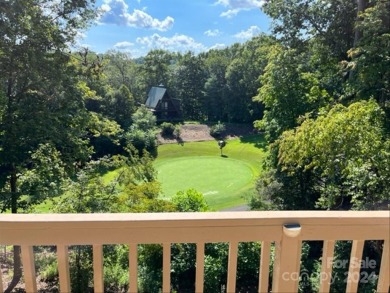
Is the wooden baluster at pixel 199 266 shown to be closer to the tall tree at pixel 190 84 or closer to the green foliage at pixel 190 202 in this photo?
the green foliage at pixel 190 202

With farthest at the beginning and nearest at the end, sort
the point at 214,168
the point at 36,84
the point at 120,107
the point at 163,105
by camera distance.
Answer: the point at 163,105 < the point at 120,107 < the point at 214,168 < the point at 36,84

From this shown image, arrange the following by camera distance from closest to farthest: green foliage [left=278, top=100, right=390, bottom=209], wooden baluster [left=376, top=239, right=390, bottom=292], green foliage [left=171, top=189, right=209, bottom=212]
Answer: wooden baluster [left=376, top=239, right=390, bottom=292] → green foliage [left=278, top=100, right=390, bottom=209] → green foliage [left=171, top=189, right=209, bottom=212]

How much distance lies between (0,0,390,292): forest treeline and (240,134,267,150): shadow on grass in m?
9.96

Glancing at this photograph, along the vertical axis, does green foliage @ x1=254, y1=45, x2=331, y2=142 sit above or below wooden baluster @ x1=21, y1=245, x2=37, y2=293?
above

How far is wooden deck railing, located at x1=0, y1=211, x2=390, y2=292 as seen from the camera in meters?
1.06

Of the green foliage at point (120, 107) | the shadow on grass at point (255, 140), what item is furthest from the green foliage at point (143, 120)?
the shadow on grass at point (255, 140)

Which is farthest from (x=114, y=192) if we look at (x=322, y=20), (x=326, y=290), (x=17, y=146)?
(x=322, y=20)

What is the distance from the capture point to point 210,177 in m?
16.7

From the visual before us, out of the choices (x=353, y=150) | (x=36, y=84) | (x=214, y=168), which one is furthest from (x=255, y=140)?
(x=36, y=84)

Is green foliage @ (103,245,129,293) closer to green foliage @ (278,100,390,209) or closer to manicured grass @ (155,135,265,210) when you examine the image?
green foliage @ (278,100,390,209)

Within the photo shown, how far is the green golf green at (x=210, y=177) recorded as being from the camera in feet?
46.4

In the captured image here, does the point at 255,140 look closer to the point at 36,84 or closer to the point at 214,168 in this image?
the point at 214,168

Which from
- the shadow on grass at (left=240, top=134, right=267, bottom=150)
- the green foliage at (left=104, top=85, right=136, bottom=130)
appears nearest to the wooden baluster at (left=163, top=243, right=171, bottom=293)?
the green foliage at (left=104, top=85, right=136, bottom=130)

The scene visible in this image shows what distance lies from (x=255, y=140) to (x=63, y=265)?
77.7ft
